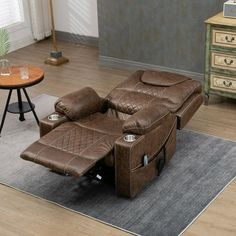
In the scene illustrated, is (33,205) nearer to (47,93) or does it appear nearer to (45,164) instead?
(45,164)

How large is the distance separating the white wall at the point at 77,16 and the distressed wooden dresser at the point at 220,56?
6.48 ft

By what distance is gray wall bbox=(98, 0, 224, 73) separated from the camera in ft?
17.1

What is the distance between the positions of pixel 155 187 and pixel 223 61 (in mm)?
1422

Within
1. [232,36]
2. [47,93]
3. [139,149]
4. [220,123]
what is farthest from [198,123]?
[47,93]

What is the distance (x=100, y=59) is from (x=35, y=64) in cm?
73

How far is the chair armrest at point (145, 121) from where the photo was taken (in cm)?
360

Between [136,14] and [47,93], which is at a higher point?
[136,14]

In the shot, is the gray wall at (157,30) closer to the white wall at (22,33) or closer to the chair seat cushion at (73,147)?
the white wall at (22,33)

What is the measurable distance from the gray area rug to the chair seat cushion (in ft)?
1.17

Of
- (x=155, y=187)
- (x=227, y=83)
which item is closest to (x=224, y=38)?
(x=227, y=83)

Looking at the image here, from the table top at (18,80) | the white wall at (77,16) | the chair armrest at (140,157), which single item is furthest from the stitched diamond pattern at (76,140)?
the white wall at (77,16)

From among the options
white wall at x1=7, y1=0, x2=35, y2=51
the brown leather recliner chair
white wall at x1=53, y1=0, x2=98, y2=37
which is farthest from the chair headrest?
white wall at x1=7, y1=0, x2=35, y2=51

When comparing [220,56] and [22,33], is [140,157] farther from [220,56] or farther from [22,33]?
[22,33]

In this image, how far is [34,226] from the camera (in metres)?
3.50
